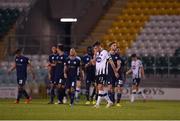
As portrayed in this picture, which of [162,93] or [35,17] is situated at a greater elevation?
[35,17]

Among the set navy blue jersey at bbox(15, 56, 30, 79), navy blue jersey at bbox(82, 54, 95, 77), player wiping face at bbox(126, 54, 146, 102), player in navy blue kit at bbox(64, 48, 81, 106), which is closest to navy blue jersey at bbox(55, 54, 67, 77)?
player in navy blue kit at bbox(64, 48, 81, 106)

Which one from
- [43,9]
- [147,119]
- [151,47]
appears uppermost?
[43,9]

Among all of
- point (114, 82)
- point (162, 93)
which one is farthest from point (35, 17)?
point (114, 82)

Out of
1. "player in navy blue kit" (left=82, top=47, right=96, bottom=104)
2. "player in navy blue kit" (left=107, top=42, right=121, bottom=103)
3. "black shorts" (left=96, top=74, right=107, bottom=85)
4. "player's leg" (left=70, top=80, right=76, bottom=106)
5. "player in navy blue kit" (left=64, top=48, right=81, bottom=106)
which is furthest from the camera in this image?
"player in navy blue kit" (left=82, top=47, right=96, bottom=104)

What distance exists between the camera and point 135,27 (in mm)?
41719

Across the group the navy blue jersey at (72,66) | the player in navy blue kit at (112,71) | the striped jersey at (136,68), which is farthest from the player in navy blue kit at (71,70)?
the striped jersey at (136,68)

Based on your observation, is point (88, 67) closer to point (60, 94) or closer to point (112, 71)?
point (60, 94)

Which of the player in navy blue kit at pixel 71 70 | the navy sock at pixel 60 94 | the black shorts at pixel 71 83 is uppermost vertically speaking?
the player in navy blue kit at pixel 71 70

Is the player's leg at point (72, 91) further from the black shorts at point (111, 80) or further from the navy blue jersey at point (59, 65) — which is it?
the navy blue jersey at point (59, 65)

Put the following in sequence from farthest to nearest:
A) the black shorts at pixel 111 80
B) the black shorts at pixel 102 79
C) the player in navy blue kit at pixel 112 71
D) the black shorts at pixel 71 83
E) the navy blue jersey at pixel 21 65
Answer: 1. the navy blue jersey at pixel 21 65
2. the black shorts at pixel 71 83
3. the player in navy blue kit at pixel 112 71
4. the black shorts at pixel 111 80
5. the black shorts at pixel 102 79

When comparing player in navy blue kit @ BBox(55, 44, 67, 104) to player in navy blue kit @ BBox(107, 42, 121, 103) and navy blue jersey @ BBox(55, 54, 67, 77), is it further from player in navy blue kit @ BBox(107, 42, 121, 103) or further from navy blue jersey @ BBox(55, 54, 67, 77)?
player in navy blue kit @ BBox(107, 42, 121, 103)

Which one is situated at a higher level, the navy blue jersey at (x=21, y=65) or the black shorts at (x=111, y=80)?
the navy blue jersey at (x=21, y=65)

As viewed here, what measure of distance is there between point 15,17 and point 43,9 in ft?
7.94

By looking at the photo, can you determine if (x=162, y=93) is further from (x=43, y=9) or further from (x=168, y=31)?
(x=43, y=9)
